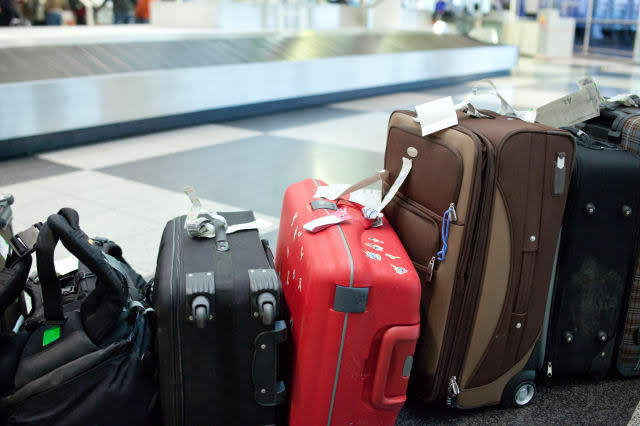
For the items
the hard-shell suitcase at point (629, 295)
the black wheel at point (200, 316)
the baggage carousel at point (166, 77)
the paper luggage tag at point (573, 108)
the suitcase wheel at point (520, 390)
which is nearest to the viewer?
the black wheel at point (200, 316)

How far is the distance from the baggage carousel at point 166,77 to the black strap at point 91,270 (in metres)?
3.21

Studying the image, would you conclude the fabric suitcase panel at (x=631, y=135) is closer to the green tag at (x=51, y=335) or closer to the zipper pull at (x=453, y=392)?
the zipper pull at (x=453, y=392)

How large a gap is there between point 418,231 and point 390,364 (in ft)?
1.08

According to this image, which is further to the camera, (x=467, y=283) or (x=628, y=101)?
(x=628, y=101)

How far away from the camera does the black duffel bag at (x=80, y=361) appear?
3.83 feet

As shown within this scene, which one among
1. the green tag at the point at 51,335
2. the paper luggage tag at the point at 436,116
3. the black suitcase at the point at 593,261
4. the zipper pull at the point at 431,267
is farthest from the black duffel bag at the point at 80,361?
the black suitcase at the point at 593,261

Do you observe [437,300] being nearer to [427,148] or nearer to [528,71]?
[427,148]

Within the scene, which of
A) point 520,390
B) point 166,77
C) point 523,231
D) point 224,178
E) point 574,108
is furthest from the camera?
point 166,77

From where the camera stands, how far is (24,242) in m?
1.38

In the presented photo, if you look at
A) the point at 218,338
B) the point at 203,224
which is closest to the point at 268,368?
the point at 218,338

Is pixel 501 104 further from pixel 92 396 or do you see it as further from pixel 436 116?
pixel 92 396

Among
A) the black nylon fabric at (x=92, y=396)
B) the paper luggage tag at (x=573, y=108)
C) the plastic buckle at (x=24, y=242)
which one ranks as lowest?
the black nylon fabric at (x=92, y=396)

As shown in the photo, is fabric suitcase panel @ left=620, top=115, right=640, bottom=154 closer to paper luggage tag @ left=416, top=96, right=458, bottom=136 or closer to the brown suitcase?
the brown suitcase

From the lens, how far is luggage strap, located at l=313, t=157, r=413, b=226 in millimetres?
1408
